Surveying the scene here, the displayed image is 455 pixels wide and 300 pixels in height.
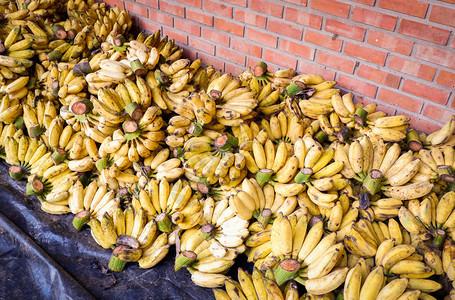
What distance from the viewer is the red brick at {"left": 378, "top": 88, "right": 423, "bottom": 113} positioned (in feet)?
7.73

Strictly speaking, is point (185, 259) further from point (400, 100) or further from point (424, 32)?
point (424, 32)

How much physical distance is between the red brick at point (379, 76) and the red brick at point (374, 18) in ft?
0.99

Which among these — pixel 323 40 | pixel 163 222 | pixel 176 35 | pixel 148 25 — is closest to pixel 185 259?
pixel 163 222

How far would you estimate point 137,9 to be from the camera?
360 cm

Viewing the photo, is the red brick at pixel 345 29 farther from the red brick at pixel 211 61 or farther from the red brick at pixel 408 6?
the red brick at pixel 211 61

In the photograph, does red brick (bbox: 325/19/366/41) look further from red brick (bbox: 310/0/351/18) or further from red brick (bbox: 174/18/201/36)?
red brick (bbox: 174/18/201/36)

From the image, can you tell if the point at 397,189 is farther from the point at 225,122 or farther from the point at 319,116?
the point at 225,122

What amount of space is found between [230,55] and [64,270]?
2.25 metres

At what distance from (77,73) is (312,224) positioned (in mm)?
2151

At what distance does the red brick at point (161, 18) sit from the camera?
3.39 metres

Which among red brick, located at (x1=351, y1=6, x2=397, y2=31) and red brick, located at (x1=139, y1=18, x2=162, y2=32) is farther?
red brick, located at (x1=139, y1=18, x2=162, y2=32)

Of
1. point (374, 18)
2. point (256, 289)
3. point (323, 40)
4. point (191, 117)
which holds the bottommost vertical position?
point (256, 289)

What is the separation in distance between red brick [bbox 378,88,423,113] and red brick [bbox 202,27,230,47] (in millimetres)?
1459

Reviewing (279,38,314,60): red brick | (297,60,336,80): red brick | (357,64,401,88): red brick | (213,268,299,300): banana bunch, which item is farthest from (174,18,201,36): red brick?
(213,268,299,300): banana bunch
